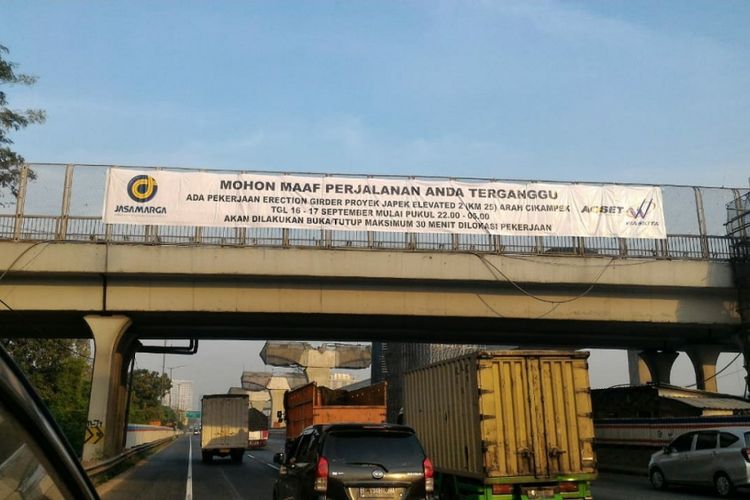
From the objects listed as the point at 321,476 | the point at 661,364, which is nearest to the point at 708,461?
the point at 321,476

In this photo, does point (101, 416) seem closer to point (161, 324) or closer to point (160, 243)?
point (161, 324)

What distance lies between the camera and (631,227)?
900 inches

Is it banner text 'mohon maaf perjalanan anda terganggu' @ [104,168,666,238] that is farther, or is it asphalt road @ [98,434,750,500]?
banner text 'mohon maaf perjalanan anda terganggu' @ [104,168,666,238]

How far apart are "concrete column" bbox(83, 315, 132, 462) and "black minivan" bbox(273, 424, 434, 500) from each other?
15890mm

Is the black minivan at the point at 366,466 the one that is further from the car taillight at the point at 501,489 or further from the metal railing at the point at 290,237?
the metal railing at the point at 290,237

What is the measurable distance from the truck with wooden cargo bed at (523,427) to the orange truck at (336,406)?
8.43 m

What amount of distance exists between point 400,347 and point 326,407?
96.6ft

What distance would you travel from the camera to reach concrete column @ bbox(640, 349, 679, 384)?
33.6 metres

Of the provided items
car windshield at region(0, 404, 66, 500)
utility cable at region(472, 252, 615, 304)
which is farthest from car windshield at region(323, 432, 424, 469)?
utility cable at region(472, 252, 615, 304)

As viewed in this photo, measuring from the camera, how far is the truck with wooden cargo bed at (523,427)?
1142 cm

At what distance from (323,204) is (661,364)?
21.7 meters

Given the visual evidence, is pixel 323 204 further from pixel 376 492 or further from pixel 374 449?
pixel 376 492

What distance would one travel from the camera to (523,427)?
11.7 metres

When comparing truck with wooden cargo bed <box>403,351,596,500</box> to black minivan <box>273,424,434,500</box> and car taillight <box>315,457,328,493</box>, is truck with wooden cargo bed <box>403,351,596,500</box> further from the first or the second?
car taillight <box>315,457,328,493</box>
